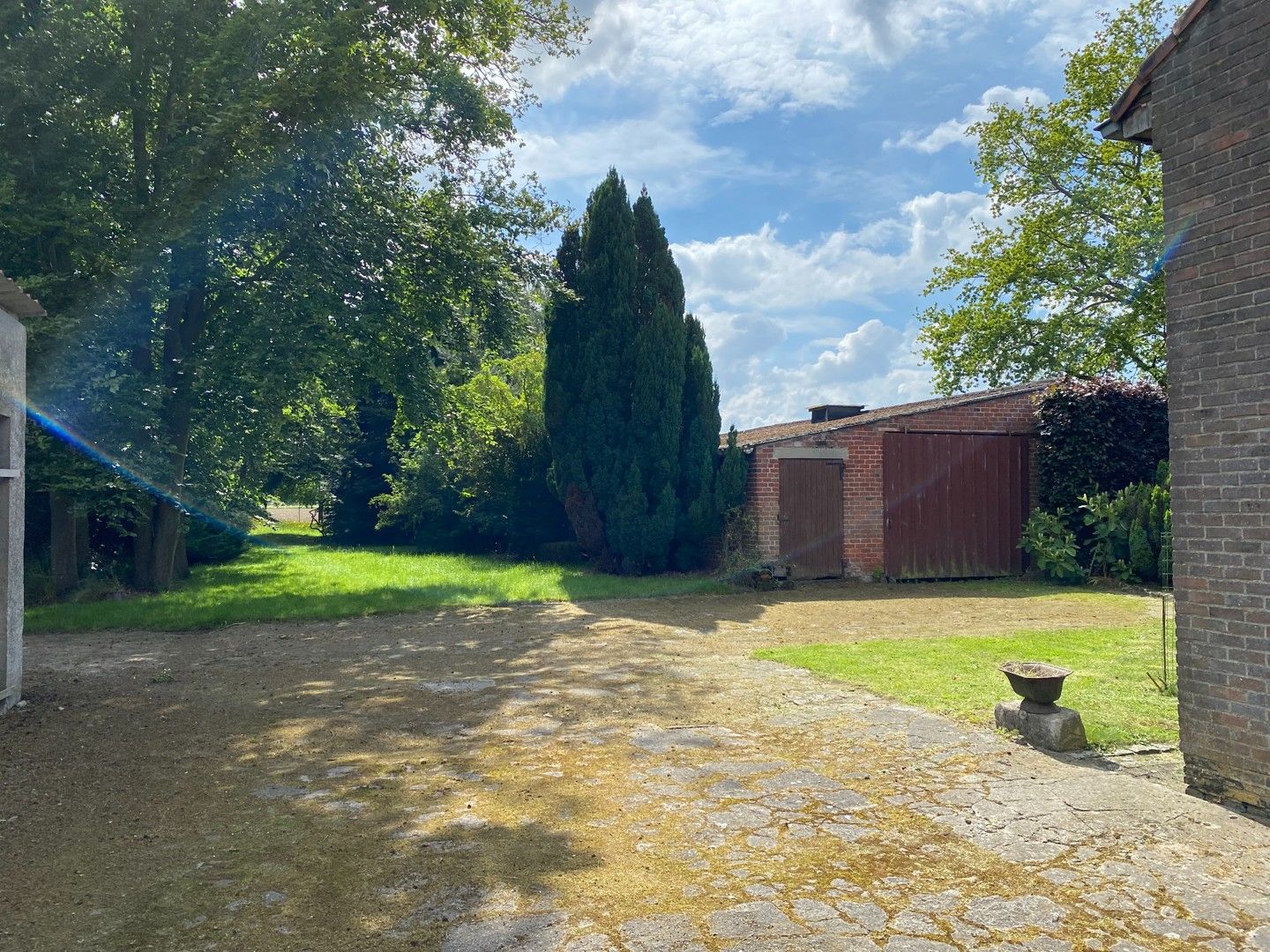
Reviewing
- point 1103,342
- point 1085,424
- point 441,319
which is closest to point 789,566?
point 1085,424

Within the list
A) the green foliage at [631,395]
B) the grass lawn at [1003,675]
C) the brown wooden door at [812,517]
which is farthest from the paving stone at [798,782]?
the green foliage at [631,395]

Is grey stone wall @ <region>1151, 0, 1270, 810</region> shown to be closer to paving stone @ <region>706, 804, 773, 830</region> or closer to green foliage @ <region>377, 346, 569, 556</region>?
paving stone @ <region>706, 804, 773, 830</region>

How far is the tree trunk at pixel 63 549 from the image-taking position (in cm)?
1368

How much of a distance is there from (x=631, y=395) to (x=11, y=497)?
405 inches

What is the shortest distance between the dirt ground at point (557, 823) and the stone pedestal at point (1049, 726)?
0.56 ft

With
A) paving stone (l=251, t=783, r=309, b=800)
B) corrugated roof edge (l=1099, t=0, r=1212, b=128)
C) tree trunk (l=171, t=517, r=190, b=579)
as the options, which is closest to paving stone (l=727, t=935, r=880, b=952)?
paving stone (l=251, t=783, r=309, b=800)

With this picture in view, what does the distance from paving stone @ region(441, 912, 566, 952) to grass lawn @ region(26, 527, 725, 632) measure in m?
9.31

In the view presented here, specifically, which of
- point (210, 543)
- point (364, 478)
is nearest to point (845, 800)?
point (210, 543)

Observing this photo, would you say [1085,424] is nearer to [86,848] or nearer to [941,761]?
[941,761]

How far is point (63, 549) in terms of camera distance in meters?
13.8

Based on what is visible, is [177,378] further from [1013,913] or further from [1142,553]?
[1142,553]

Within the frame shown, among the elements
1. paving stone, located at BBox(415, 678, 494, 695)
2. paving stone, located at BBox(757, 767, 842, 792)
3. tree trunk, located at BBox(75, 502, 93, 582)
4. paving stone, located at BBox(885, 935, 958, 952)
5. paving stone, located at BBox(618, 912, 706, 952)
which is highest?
tree trunk, located at BBox(75, 502, 93, 582)

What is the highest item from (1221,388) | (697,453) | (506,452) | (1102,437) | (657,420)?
(657,420)

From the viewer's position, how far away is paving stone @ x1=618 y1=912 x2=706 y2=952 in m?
3.05
